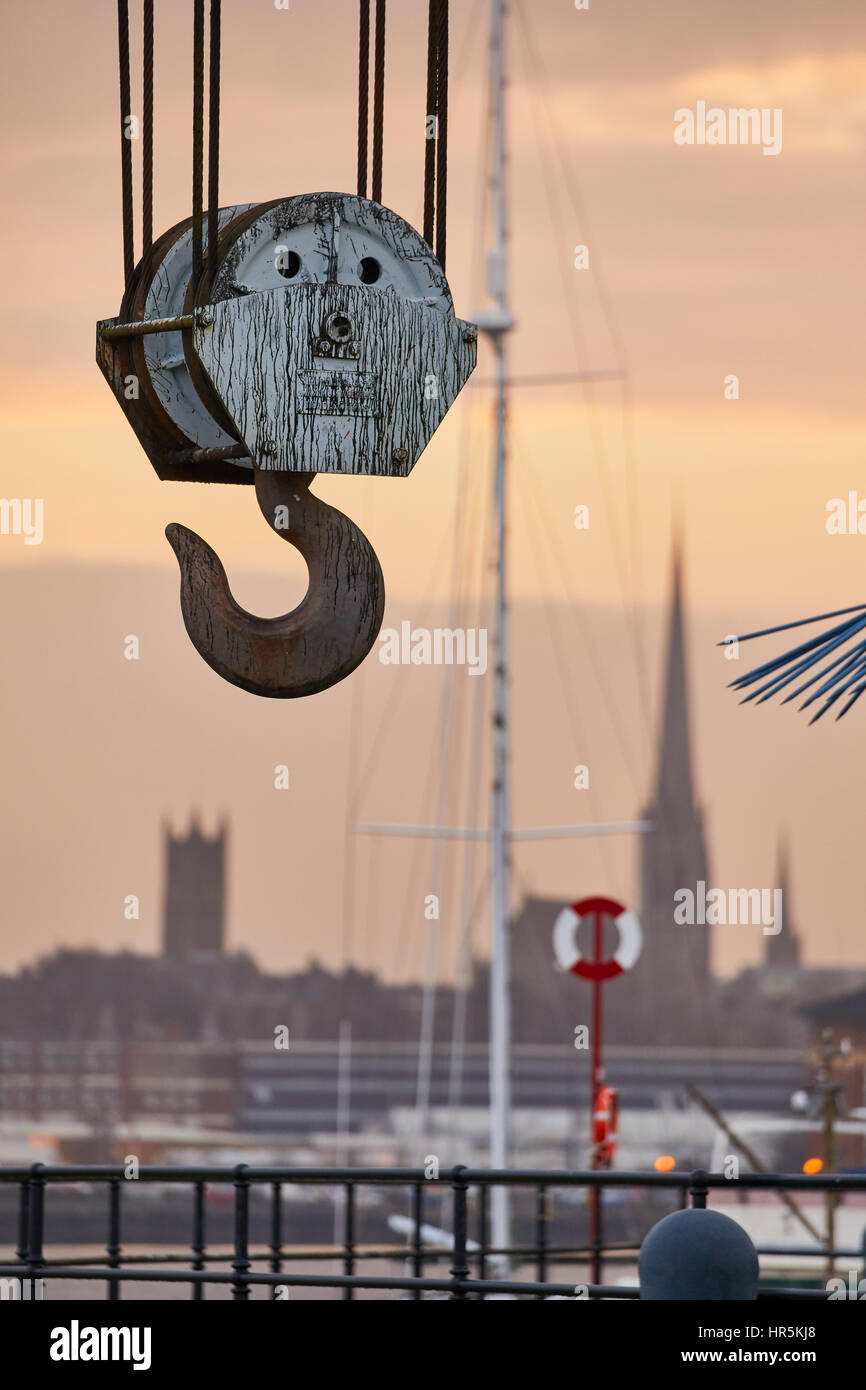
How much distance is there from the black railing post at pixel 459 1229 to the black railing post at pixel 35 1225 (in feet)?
5.36

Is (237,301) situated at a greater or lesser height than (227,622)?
greater

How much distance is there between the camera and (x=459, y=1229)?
8750 mm

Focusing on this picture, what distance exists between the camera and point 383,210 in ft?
17.6

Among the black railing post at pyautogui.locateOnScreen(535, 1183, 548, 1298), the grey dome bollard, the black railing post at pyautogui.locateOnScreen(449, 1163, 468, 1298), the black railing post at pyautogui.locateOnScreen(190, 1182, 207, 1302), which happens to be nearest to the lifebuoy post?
the black railing post at pyautogui.locateOnScreen(535, 1183, 548, 1298)

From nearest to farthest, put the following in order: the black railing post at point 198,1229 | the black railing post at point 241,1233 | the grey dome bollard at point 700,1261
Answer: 1. the grey dome bollard at point 700,1261
2. the black railing post at point 241,1233
3. the black railing post at point 198,1229

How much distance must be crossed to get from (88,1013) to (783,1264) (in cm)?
13955

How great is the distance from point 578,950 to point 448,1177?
8509 millimetres

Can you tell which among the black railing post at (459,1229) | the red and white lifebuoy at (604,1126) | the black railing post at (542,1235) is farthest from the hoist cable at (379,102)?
the red and white lifebuoy at (604,1126)

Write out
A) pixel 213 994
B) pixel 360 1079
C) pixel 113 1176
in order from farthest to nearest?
pixel 213 994 < pixel 360 1079 < pixel 113 1176

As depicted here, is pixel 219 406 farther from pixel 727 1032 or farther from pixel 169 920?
pixel 169 920

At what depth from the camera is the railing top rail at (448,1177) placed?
25.2 ft

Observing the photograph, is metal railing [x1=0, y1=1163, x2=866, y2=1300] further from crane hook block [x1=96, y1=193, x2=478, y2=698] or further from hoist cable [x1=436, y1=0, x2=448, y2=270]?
hoist cable [x1=436, y1=0, x2=448, y2=270]

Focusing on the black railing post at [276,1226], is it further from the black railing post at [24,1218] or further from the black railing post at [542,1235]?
the black railing post at [542,1235]

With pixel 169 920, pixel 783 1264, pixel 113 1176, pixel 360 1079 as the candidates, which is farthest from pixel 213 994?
pixel 113 1176
